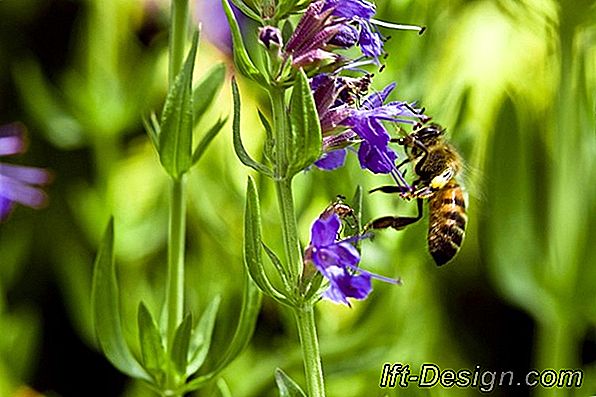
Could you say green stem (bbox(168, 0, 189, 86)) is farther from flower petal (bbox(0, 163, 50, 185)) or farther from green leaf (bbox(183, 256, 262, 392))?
flower petal (bbox(0, 163, 50, 185))

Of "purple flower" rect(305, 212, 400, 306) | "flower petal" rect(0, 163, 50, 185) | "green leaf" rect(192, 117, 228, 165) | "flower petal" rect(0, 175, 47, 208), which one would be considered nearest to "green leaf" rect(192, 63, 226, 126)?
"green leaf" rect(192, 117, 228, 165)

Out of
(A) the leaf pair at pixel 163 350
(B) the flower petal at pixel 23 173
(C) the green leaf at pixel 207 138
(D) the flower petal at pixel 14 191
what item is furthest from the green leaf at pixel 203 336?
(B) the flower petal at pixel 23 173

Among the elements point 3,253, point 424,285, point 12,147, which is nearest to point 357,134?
point 12,147

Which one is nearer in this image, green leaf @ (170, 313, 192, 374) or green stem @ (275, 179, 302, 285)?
green stem @ (275, 179, 302, 285)

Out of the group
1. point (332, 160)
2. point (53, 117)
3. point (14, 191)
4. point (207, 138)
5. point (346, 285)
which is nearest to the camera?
point (346, 285)

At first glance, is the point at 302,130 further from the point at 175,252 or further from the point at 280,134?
the point at 175,252

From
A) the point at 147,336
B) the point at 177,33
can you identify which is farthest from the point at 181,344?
the point at 177,33
